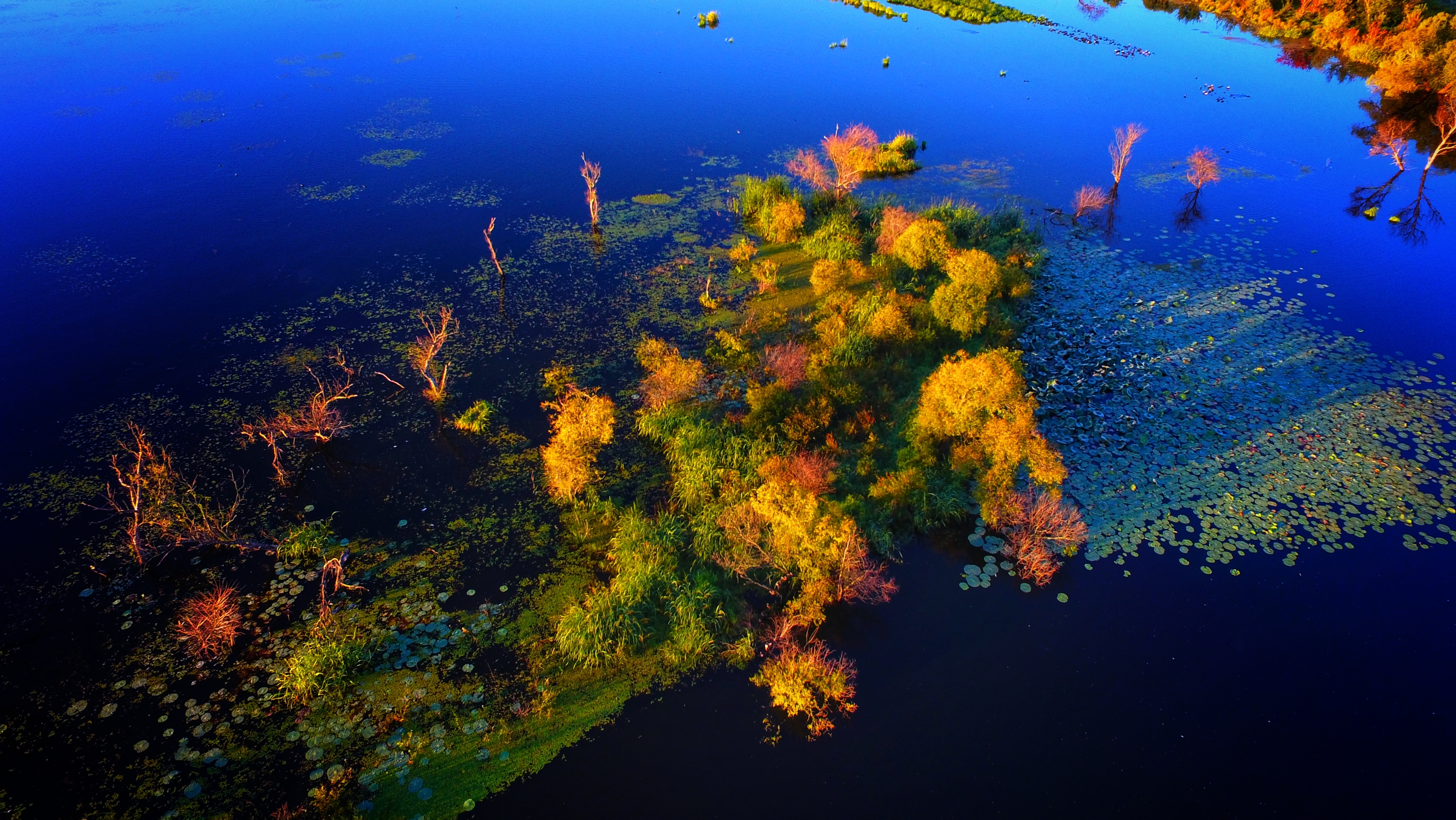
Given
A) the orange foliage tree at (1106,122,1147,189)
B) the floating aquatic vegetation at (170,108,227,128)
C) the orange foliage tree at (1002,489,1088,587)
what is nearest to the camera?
the orange foliage tree at (1002,489,1088,587)

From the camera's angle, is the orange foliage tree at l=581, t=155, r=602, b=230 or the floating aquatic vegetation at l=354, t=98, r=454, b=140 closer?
the orange foliage tree at l=581, t=155, r=602, b=230

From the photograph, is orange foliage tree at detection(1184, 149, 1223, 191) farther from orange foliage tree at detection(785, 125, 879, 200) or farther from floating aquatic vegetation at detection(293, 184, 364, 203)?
floating aquatic vegetation at detection(293, 184, 364, 203)

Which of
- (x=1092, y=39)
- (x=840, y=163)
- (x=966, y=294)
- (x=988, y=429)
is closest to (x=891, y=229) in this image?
(x=840, y=163)

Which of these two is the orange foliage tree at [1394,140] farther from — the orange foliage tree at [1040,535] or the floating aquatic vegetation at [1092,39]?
the orange foliage tree at [1040,535]

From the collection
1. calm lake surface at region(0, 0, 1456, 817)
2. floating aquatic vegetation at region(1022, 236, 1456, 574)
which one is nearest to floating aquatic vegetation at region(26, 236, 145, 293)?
calm lake surface at region(0, 0, 1456, 817)

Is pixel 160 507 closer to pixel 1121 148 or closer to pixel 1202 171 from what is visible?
pixel 1121 148

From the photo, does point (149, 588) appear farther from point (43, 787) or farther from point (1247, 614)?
point (1247, 614)
